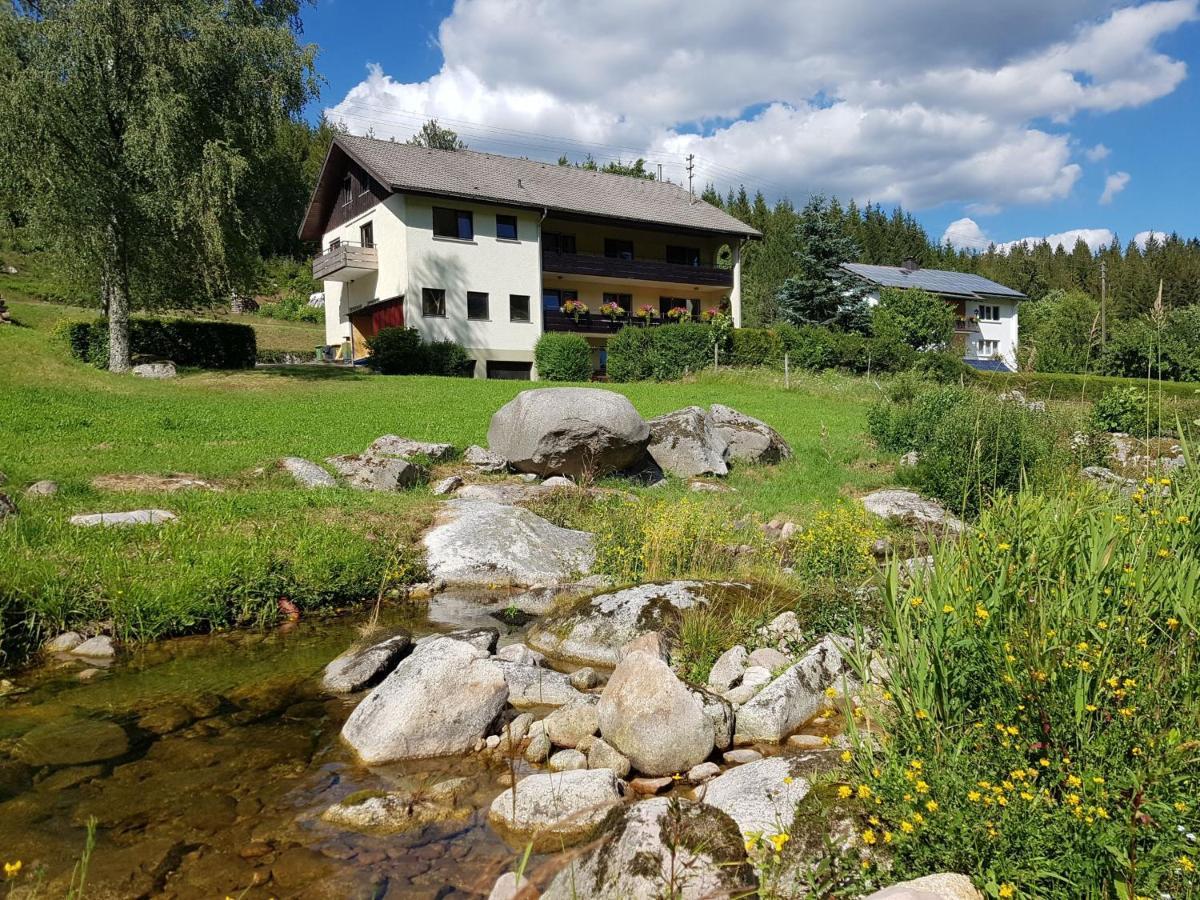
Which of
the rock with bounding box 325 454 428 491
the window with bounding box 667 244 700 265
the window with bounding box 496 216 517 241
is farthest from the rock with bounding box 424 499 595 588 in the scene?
the window with bounding box 667 244 700 265

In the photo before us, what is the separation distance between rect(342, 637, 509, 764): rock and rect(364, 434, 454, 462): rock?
856 centimetres

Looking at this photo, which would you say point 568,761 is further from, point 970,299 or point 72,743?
point 970,299

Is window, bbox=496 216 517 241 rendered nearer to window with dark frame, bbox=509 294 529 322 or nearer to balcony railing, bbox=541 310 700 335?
window with dark frame, bbox=509 294 529 322

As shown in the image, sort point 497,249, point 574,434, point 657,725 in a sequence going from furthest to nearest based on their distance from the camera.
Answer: point 497,249
point 574,434
point 657,725

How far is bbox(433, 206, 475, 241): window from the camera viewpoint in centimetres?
3406

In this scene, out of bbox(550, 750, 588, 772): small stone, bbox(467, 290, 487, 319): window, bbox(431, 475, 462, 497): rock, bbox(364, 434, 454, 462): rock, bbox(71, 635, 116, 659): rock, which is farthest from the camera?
bbox(467, 290, 487, 319): window

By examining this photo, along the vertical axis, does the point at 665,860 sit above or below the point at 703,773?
above

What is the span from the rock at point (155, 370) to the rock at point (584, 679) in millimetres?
21113

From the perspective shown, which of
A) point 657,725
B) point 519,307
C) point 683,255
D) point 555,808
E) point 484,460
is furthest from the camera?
point 683,255

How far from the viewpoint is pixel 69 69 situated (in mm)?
20953

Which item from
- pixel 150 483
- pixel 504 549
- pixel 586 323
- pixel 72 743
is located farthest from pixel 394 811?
pixel 586 323

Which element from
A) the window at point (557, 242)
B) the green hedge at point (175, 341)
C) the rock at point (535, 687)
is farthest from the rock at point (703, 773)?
the window at point (557, 242)

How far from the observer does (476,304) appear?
34812mm

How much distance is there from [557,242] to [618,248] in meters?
3.62
